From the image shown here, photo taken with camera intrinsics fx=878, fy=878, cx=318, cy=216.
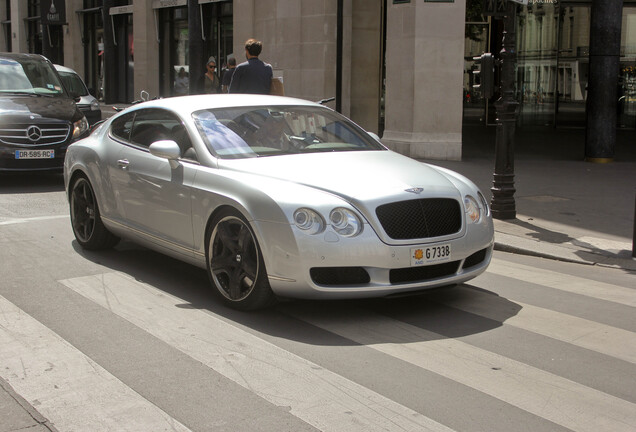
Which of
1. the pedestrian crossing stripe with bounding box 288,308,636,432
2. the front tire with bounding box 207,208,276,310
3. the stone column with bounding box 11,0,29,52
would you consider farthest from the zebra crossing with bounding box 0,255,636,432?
the stone column with bounding box 11,0,29,52

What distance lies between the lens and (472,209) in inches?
253

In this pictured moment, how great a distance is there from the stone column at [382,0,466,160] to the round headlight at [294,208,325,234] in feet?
37.0

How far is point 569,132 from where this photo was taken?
25406mm

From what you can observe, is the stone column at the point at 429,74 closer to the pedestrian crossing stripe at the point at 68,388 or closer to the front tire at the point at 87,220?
the front tire at the point at 87,220

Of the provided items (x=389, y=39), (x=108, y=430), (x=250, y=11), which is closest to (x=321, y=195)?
(x=108, y=430)

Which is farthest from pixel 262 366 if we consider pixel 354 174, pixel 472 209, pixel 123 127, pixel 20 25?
pixel 20 25

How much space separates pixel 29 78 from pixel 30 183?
73.6 inches

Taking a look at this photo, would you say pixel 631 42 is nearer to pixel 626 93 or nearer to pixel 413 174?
pixel 626 93

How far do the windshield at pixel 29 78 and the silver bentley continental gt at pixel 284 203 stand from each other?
6866 millimetres

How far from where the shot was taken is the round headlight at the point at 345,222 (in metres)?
5.76

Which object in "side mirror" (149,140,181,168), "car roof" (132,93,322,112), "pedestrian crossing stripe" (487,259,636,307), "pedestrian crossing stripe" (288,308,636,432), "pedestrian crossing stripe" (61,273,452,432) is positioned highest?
"car roof" (132,93,322,112)

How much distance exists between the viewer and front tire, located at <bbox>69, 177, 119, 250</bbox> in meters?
8.14

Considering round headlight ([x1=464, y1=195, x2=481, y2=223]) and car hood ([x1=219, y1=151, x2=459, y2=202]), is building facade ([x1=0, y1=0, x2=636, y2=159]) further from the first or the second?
round headlight ([x1=464, y1=195, x2=481, y2=223])

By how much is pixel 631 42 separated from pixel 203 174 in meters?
22.3
